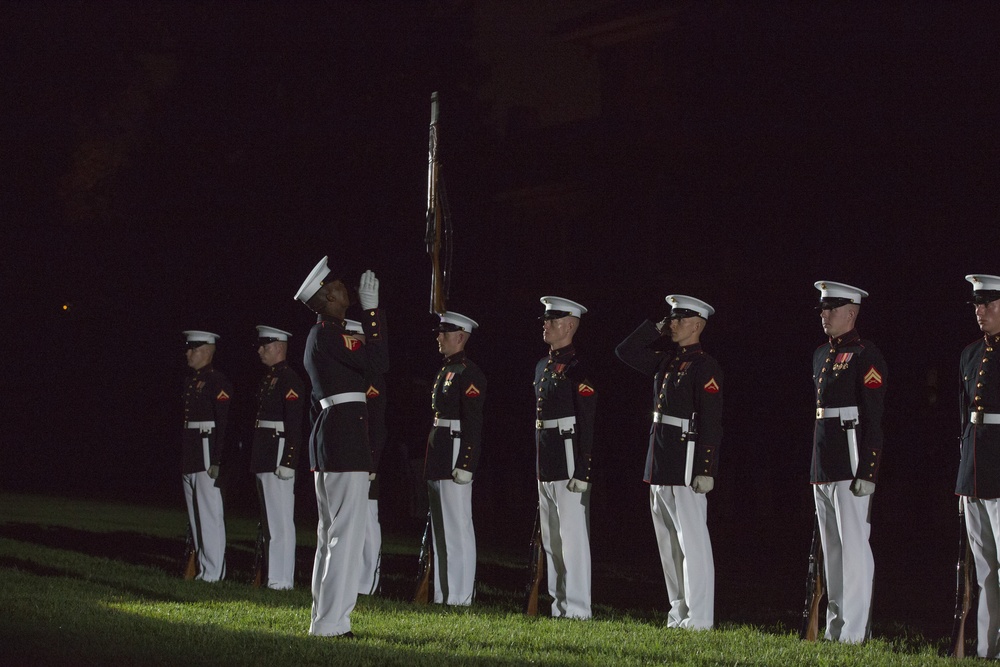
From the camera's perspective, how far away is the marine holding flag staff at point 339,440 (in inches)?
348

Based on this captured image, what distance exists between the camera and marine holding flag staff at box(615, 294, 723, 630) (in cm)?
964

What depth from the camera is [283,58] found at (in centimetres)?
2720

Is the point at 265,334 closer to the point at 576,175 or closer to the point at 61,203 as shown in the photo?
the point at 576,175

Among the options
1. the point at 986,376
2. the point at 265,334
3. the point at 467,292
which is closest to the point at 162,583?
the point at 265,334

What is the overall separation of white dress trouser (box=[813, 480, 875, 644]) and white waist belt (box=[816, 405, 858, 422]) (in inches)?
16.9

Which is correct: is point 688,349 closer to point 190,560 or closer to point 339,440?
point 339,440

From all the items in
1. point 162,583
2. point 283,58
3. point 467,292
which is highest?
point 283,58

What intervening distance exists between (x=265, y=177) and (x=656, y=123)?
7505 millimetres

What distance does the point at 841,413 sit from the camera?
903 centimetres

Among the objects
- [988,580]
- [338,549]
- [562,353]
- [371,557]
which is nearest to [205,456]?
[371,557]

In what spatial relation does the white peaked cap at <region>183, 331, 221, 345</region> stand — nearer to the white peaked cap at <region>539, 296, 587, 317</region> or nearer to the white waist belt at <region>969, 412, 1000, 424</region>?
the white peaked cap at <region>539, 296, 587, 317</region>

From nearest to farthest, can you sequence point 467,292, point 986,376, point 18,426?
point 986,376 → point 467,292 → point 18,426

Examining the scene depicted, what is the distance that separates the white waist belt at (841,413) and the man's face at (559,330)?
2.36 metres

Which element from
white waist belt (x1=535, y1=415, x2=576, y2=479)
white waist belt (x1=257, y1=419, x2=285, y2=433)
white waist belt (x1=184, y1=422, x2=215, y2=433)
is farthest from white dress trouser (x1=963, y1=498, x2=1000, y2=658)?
white waist belt (x1=184, y1=422, x2=215, y2=433)
